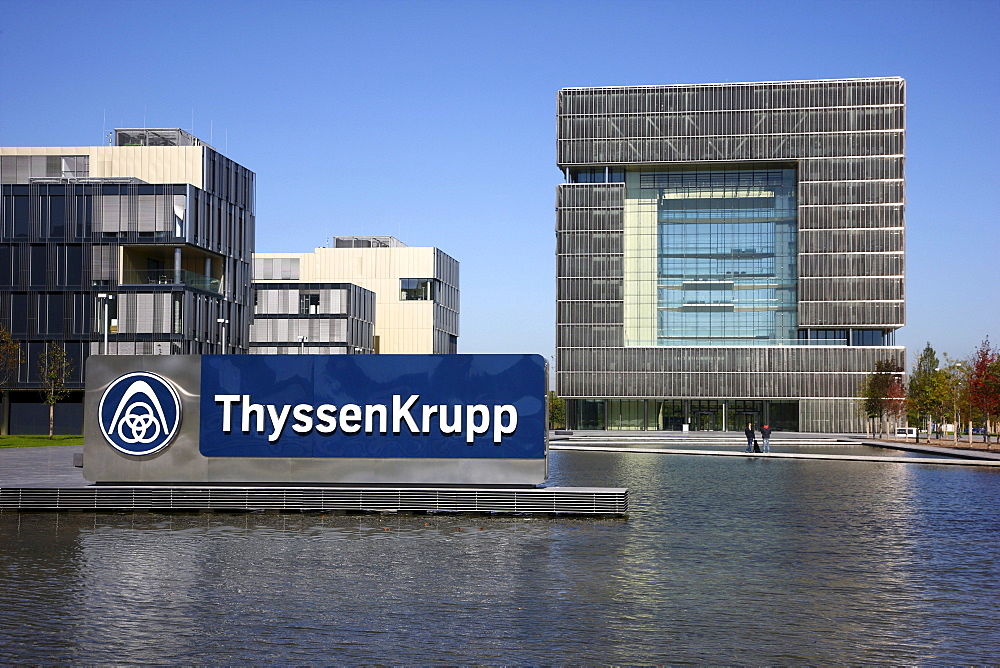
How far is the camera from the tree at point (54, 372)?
68.9m

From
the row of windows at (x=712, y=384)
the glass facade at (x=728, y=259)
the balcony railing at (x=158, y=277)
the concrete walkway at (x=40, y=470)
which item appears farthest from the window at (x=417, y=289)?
the concrete walkway at (x=40, y=470)

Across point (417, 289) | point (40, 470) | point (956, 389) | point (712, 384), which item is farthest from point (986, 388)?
point (417, 289)

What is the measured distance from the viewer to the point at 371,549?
16188 millimetres

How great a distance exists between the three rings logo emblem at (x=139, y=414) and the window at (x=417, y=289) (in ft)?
367

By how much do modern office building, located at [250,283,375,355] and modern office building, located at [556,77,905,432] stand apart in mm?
23232

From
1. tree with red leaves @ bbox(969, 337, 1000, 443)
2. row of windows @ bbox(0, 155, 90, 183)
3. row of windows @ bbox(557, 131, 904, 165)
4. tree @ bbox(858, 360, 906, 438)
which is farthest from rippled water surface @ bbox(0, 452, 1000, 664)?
row of windows @ bbox(557, 131, 904, 165)

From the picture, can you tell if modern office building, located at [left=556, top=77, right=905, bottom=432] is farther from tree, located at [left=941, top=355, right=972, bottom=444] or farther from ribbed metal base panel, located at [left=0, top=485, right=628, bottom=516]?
ribbed metal base panel, located at [left=0, top=485, right=628, bottom=516]

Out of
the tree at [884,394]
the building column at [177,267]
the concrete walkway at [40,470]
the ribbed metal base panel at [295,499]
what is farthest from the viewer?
the tree at [884,394]

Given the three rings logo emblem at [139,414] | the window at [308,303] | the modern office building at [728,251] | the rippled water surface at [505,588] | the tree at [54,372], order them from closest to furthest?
1. the rippled water surface at [505,588]
2. the three rings logo emblem at [139,414]
3. the tree at [54,372]
4. the modern office building at [728,251]
5. the window at [308,303]

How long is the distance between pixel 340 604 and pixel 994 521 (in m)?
14.6

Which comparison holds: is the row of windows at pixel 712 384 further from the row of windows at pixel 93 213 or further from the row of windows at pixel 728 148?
the row of windows at pixel 93 213

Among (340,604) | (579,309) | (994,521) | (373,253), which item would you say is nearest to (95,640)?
(340,604)

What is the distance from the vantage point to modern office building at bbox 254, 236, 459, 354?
439 feet

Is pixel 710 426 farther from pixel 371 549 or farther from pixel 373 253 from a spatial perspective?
pixel 371 549
